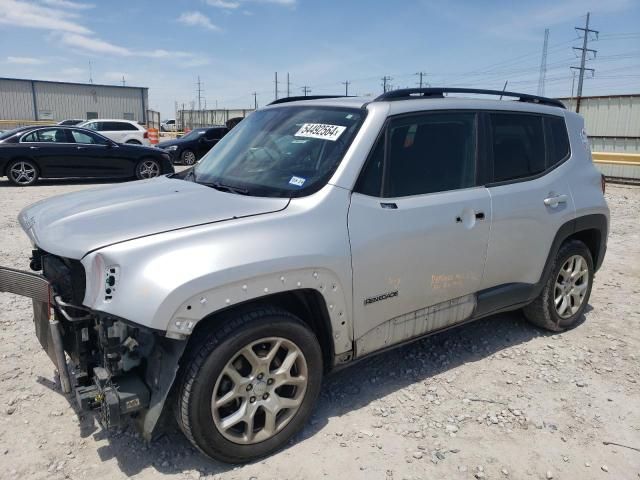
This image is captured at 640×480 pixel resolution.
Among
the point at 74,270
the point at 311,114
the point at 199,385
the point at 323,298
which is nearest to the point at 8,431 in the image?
the point at 74,270

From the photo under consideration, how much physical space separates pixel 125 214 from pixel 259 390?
45.8 inches

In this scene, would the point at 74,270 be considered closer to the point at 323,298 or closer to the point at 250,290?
the point at 250,290

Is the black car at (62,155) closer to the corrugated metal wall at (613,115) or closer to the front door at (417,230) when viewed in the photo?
the front door at (417,230)

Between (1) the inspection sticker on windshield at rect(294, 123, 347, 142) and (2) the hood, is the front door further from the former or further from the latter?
(2) the hood

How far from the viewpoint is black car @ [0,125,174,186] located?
40.8 ft

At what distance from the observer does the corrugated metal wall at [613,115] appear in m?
19.5

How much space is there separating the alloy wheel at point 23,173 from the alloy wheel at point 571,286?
1213cm

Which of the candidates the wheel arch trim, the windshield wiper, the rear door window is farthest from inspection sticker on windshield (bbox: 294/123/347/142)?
the rear door window

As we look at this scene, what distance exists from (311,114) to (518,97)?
5.93 feet

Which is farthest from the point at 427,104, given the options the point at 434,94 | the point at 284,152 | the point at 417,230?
the point at 284,152

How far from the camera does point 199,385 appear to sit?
2.52m

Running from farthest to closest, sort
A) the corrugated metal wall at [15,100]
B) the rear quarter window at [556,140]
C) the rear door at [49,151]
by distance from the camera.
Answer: the corrugated metal wall at [15,100] < the rear door at [49,151] < the rear quarter window at [556,140]

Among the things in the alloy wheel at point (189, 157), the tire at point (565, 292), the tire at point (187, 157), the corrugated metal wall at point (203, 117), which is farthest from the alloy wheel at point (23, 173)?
the corrugated metal wall at point (203, 117)

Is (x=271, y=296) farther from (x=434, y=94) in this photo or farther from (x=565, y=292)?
(x=565, y=292)
